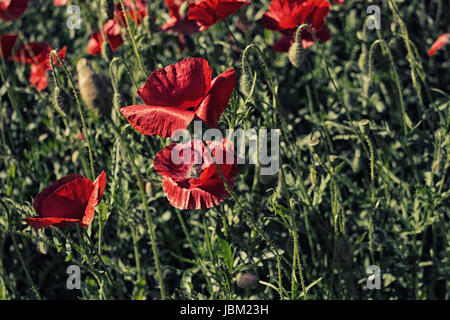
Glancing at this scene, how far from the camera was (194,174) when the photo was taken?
1327 millimetres

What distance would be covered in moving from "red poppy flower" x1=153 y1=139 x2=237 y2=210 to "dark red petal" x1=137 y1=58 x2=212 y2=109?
0.15 m

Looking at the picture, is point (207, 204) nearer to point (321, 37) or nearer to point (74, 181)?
point (74, 181)

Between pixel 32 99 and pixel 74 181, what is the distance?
1.23 meters

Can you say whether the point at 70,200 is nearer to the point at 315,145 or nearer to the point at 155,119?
the point at 155,119

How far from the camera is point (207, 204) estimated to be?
3.95 feet

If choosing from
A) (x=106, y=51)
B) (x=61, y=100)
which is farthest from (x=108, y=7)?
(x=61, y=100)

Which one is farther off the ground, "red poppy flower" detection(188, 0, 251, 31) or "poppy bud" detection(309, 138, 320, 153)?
"red poppy flower" detection(188, 0, 251, 31)

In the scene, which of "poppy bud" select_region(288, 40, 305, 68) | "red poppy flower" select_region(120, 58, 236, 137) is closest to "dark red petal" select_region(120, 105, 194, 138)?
"red poppy flower" select_region(120, 58, 236, 137)

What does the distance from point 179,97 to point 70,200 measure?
1.08 ft

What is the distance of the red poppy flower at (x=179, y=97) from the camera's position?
3.59ft

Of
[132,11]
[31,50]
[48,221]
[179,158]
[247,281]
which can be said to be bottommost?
[247,281]

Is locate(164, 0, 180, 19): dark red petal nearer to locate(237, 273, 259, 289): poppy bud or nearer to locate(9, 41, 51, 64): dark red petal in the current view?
locate(9, 41, 51, 64): dark red petal

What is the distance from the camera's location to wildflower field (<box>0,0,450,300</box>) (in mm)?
1226

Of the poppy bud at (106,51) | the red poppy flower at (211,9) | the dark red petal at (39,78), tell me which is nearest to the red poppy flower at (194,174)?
the red poppy flower at (211,9)
